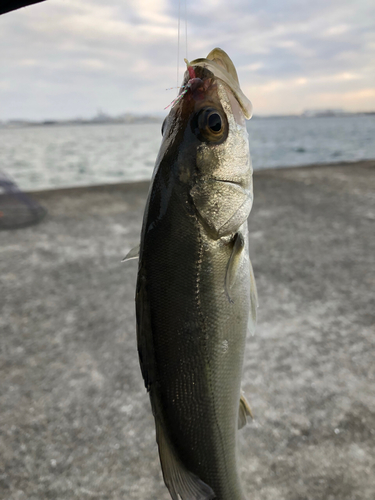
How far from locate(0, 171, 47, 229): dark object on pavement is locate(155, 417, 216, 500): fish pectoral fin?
21.7 feet

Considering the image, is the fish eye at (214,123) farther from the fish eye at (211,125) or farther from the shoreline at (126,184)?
the shoreline at (126,184)

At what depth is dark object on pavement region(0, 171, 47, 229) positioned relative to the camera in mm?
7102

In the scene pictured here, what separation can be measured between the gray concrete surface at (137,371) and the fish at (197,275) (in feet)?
5.40

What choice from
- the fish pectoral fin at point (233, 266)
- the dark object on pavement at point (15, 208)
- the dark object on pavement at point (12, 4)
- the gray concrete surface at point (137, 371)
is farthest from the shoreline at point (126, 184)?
the fish pectoral fin at point (233, 266)

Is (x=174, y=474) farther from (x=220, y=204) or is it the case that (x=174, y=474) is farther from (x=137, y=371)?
(x=137, y=371)

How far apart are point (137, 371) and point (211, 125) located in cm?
288

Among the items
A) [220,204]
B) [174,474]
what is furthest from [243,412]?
[220,204]

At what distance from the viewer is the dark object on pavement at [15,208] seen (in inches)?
280

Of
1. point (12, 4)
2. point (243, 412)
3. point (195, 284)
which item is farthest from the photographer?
point (243, 412)

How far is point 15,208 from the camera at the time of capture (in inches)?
296

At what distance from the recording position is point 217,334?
3.67ft

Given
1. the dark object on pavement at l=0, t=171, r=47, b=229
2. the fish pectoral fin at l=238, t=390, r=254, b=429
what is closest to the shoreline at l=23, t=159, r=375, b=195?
the dark object on pavement at l=0, t=171, r=47, b=229

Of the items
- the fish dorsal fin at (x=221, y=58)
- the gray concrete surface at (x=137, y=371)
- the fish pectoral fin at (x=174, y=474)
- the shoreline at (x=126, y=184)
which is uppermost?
the fish dorsal fin at (x=221, y=58)

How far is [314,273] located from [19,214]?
5209 millimetres
